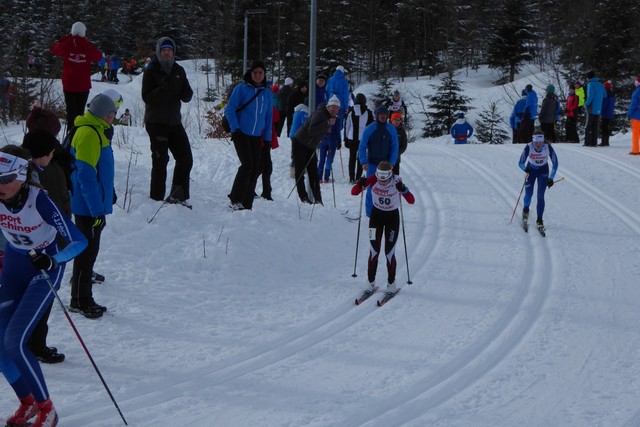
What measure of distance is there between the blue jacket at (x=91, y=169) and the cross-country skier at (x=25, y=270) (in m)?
1.43

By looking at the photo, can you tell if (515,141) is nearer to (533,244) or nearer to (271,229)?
(533,244)

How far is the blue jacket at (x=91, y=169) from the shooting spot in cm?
578

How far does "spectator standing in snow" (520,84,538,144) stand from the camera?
19.2 m

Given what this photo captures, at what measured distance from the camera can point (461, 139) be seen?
21.5m

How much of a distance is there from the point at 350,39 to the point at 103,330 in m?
44.0

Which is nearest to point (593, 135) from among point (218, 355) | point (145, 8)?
point (218, 355)

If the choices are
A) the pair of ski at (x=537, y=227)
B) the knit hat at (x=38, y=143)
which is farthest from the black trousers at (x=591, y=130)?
the knit hat at (x=38, y=143)

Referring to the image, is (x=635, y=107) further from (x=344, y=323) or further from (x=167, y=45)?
(x=344, y=323)

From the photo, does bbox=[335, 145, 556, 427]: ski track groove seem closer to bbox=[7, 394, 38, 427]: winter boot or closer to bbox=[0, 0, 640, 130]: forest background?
bbox=[7, 394, 38, 427]: winter boot

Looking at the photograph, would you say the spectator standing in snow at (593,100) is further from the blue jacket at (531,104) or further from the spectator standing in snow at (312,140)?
the spectator standing in snow at (312,140)

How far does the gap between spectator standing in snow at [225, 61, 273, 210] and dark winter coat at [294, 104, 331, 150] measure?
1.59 metres

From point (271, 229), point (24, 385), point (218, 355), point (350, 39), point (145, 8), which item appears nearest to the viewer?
point (24, 385)

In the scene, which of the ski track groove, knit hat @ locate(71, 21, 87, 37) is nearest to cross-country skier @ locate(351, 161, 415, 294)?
the ski track groove

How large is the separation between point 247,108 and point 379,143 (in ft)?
7.05
